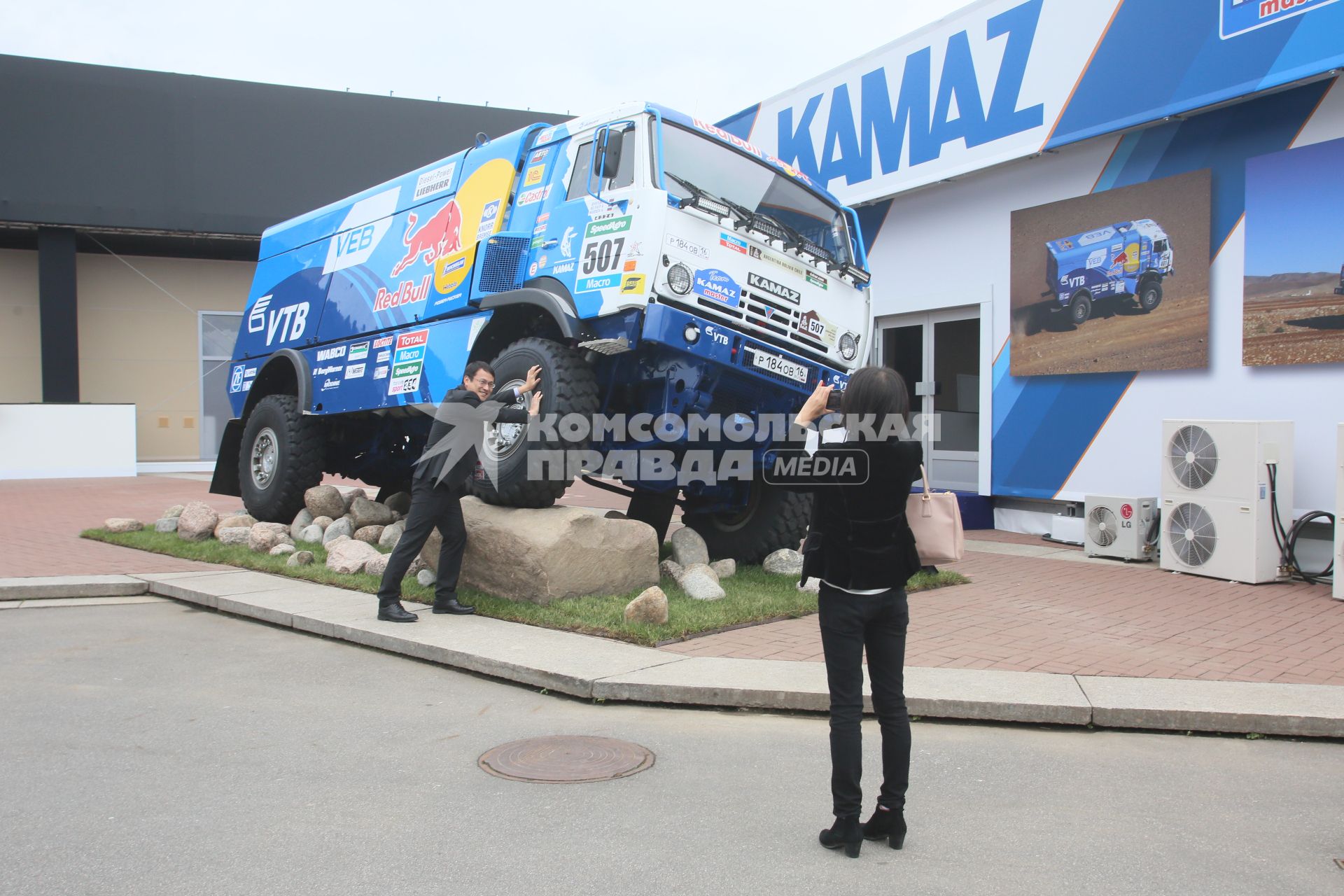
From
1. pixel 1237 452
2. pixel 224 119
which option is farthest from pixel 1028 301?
pixel 224 119

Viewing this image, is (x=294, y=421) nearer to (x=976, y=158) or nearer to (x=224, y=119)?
(x=976, y=158)

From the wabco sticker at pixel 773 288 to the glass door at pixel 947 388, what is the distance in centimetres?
508

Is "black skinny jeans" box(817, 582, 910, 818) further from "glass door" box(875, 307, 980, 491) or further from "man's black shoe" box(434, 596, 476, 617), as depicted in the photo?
"glass door" box(875, 307, 980, 491)

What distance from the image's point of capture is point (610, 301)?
691cm

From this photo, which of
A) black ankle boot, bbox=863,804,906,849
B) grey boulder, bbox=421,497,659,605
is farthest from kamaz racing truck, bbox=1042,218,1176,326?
black ankle boot, bbox=863,804,906,849

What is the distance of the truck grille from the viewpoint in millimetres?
7691

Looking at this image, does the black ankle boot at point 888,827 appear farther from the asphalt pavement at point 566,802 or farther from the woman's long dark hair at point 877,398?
the woman's long dark hair at point 877,398

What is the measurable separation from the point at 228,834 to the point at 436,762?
97 cm

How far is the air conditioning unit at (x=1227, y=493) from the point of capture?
27.4 feet

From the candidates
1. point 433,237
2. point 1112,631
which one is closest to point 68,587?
point 433,237

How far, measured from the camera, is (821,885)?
3.17 meters

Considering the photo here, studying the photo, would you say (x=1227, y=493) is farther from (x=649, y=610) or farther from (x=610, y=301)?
(x=610, y=301)

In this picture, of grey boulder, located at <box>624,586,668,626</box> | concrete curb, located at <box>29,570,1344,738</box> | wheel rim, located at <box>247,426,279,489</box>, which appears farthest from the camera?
wheel rim, located at <box>247,426,279,489</box>

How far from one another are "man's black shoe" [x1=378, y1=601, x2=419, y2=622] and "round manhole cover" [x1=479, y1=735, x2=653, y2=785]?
238 centimetres
